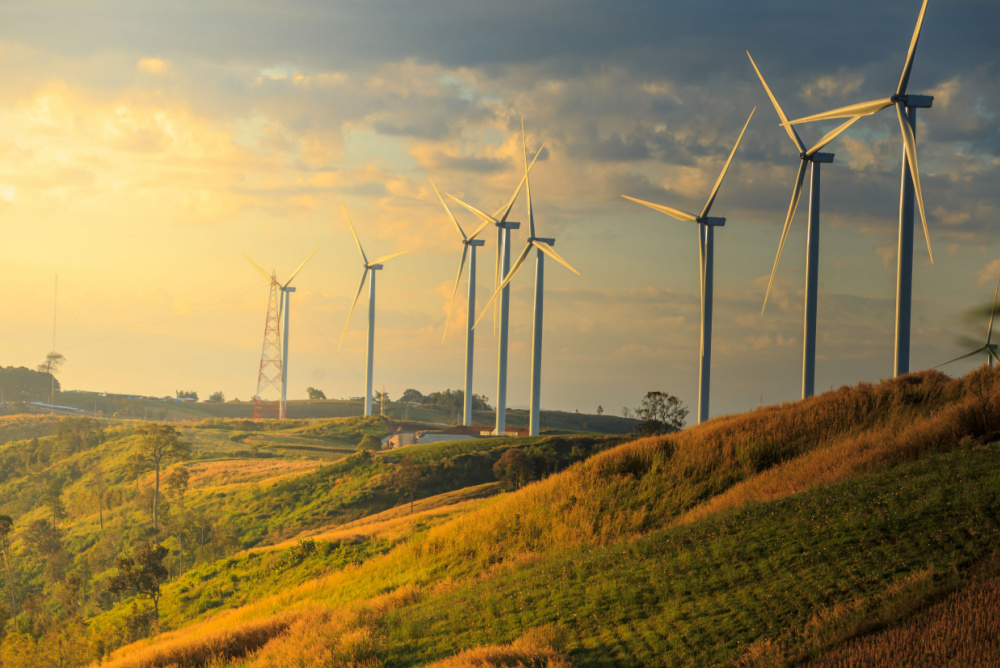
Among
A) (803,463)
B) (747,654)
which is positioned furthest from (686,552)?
(803,463)

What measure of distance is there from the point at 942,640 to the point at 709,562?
21.5 ft

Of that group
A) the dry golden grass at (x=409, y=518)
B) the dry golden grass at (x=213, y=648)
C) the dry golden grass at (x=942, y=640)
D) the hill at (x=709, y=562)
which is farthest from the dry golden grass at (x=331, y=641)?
the dry golden grass at (x=409, y=518)

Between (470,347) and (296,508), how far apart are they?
39.4 metres

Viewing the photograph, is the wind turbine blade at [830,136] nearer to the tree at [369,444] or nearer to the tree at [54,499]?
the tree at [369,444]

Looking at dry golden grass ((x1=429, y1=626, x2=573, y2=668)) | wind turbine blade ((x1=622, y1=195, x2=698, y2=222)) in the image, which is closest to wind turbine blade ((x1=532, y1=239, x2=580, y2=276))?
wind turbine blade ((x1=622, y1=195, x2=698, y2=222))

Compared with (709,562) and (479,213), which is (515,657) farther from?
(479,213)

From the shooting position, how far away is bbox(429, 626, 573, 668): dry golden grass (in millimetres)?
14953

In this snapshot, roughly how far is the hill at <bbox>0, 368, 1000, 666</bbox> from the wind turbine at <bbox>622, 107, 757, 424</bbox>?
14.6m

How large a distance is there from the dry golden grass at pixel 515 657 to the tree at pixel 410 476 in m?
54.7

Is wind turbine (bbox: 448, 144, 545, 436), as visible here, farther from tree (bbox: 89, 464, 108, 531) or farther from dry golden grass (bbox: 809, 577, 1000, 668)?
dry golden grass (bbox: 809, 577, 1000, 668)

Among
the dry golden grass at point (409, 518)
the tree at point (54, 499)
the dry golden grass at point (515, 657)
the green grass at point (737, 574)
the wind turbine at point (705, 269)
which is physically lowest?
the tree at point (54, 499)

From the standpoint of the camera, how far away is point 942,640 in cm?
1219

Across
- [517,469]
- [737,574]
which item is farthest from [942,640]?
[517,469]

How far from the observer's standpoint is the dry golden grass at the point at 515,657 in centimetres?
1495
